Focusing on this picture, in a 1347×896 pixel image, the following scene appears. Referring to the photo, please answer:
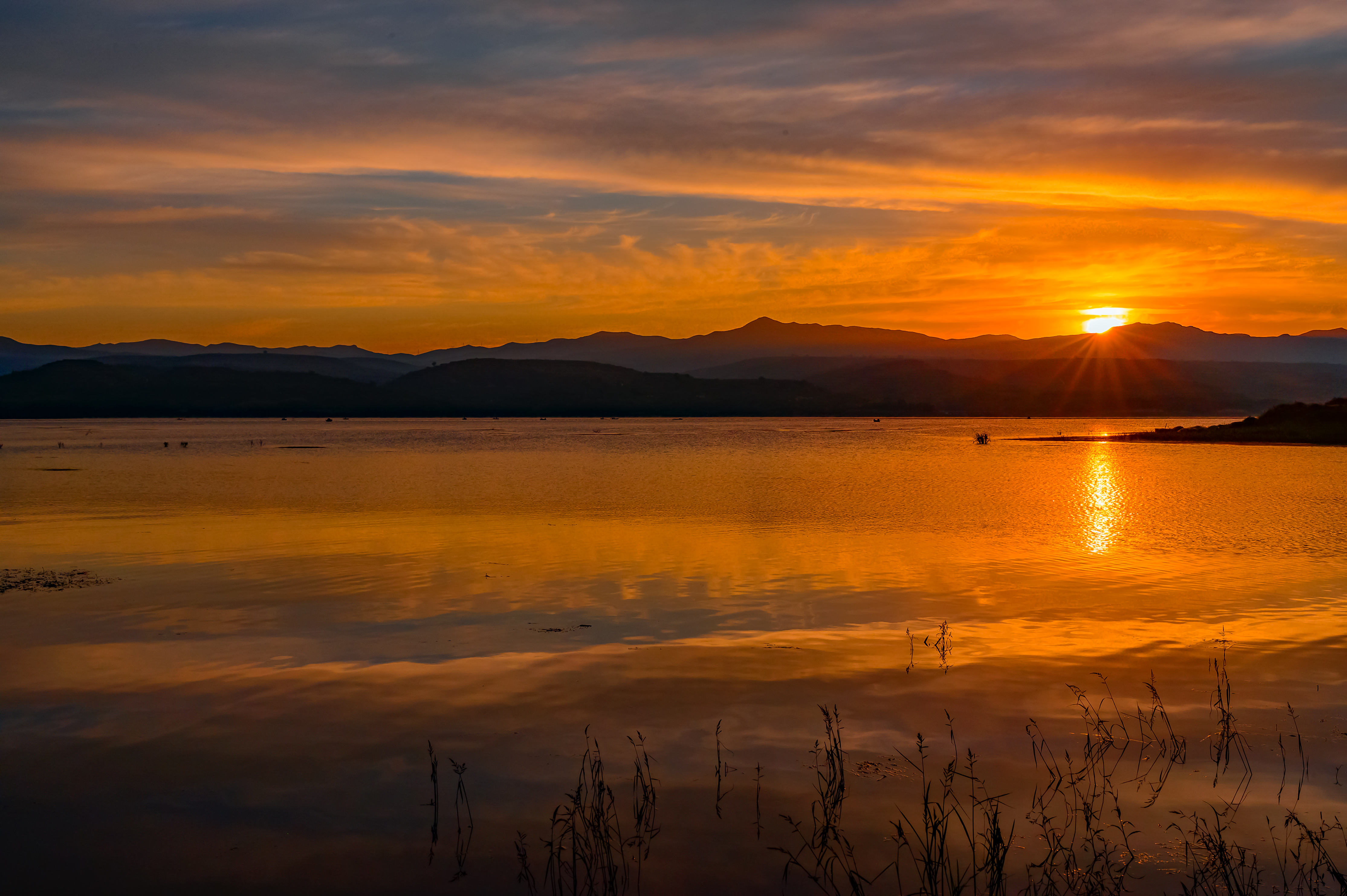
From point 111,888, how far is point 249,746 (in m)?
3.12

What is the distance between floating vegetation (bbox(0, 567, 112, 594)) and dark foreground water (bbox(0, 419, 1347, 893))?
601 mm

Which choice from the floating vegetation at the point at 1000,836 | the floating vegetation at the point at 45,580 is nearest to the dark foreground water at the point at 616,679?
the floating vegetation at the point at 1000,836

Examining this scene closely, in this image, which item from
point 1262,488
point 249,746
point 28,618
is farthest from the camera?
point 1262,488

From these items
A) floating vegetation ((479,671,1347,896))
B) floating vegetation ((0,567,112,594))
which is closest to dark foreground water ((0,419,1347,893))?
floating vegetation ((479,671,1347,896))

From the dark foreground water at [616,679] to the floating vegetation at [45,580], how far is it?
1.97 ft

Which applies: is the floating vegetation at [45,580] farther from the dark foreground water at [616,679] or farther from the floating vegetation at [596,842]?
the floating vegetation at [596,842]

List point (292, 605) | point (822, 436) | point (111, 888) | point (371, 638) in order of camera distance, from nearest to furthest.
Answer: point (111, 888) < point (371, 638) < point (292, 605) < point (822, 436)

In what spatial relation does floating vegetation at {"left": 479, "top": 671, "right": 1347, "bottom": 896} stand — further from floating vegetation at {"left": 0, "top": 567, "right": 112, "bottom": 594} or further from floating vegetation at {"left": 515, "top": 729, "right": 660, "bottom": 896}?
floating vegetation at {"left": 0, "top": 567, "right": 112, "bottom": 594}

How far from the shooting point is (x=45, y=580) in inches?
890

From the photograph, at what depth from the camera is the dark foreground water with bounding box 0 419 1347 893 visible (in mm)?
8961

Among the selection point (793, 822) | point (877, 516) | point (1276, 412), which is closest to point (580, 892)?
point (793, 822)

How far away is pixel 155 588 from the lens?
21703mm

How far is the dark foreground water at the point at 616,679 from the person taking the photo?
8.96 meters

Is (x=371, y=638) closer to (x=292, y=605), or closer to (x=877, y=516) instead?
(x=292, y=605)
